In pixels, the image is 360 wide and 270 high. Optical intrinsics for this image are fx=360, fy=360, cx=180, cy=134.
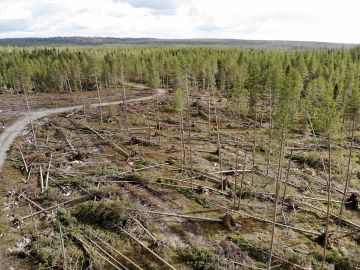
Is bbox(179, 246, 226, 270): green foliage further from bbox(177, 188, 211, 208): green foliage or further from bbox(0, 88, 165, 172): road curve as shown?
bbox(0, 88, 165, 172): road curve

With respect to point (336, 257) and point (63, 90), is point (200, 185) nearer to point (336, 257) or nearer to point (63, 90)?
point (336, 257)

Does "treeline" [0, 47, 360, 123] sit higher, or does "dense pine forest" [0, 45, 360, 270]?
"treeline" [0, 47, 360, 123]

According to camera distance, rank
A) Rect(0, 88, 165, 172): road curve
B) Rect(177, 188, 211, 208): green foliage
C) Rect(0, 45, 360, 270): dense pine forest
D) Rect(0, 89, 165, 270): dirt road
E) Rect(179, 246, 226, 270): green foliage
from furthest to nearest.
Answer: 1. Rect(0, 89, 165, 270): dirt road
2. Rect(0, 88, 165, 172): road curve
3. Rect(177, 188, 211, 208): green foliage
4. Rect(0, 45, 360, 270): dense pine forest
5. Rect(179, 246, 226, 270): green foliage

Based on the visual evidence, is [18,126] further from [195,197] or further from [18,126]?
[195,197]

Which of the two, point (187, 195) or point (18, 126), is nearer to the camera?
point (187, 195)

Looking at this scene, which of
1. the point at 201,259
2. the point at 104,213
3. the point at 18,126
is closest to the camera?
the point at 201,259

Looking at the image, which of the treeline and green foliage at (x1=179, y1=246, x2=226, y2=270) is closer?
green foliage at (x1=179, y1=246, x2=226, y2=270)

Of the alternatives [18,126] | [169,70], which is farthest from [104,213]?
[169,70]

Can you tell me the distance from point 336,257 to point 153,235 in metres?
15.3

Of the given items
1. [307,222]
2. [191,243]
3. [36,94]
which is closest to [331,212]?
[307,222]

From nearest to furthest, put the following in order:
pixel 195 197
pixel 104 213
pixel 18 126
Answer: pixel 104 213, pixel 195 197, pixel 18 126

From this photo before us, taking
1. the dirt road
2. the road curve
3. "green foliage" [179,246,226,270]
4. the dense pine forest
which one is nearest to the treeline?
the road curve

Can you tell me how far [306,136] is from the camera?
214 feet

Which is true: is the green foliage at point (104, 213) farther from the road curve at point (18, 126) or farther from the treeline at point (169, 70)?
the treeline at point (169, 70)
